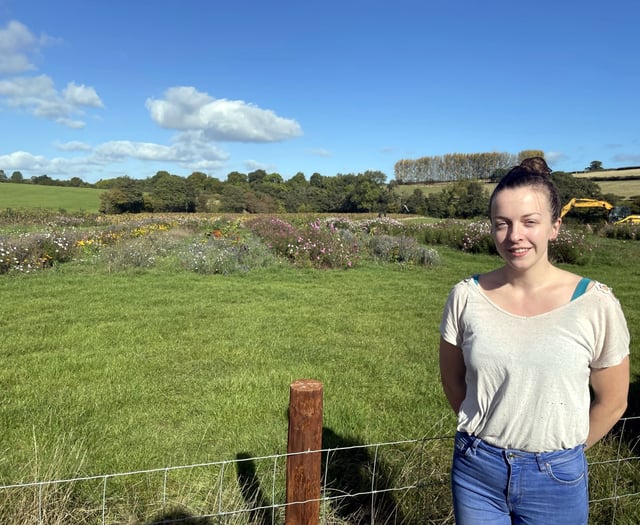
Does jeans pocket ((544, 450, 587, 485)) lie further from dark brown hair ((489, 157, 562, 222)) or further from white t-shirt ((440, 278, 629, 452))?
dark brown hair ((489, 157, 562, 222))

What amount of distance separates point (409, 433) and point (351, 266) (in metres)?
8.36

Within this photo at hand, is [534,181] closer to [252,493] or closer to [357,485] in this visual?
[357,485]

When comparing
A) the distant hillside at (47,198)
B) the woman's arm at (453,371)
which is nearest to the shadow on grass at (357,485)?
the woman's arm at (453,371)

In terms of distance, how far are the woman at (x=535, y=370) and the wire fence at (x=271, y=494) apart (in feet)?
3.04

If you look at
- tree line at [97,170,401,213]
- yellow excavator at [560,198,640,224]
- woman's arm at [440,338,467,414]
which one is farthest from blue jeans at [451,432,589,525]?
tree line at [97,170,401,213]

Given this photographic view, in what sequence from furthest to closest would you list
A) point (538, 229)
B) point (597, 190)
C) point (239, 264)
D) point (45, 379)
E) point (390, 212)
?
point (390, 212), point (597, 190), point (239, 264), point (45, 379), point (538, 229)

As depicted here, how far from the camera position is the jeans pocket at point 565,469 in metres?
1.38

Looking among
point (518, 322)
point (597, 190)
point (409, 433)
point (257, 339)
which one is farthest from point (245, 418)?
point (597, 190)

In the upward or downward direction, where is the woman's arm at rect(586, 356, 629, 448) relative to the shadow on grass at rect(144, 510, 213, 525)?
upward

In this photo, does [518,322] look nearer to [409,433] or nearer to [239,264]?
[409,433]

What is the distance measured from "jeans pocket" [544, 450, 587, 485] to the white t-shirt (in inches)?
1.4

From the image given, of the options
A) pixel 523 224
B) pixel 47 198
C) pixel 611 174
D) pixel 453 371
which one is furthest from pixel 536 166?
pixel 611 174

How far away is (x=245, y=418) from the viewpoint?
373 cm

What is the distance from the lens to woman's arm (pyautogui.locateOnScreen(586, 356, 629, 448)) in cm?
138
